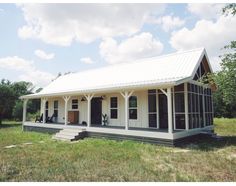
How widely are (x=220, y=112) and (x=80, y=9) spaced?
91.1ft

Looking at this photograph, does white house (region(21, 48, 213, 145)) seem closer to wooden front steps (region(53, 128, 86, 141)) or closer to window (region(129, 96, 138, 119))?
window (region(129, 96, 138, 119))

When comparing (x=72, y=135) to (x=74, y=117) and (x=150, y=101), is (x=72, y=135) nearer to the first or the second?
(x=74, y=117)

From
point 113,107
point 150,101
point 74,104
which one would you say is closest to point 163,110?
point 150,101

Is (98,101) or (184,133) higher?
(98,101)

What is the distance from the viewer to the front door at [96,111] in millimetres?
15558

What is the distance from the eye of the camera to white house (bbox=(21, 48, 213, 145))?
10.7 meters

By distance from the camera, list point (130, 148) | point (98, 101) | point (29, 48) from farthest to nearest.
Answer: point (98, 101) → point (29, 48) → point (130, 148)

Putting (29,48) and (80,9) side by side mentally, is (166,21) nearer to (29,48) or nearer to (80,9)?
(80,9)

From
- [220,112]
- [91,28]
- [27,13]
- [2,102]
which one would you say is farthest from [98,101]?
[220,112]

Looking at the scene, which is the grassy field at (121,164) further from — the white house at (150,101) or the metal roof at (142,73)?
the metal roof at (142,73)

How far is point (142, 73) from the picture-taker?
14016mm

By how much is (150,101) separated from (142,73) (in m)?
2.22

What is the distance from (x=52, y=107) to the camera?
19.4 metres

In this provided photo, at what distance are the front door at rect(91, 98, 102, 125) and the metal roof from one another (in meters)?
1.14
